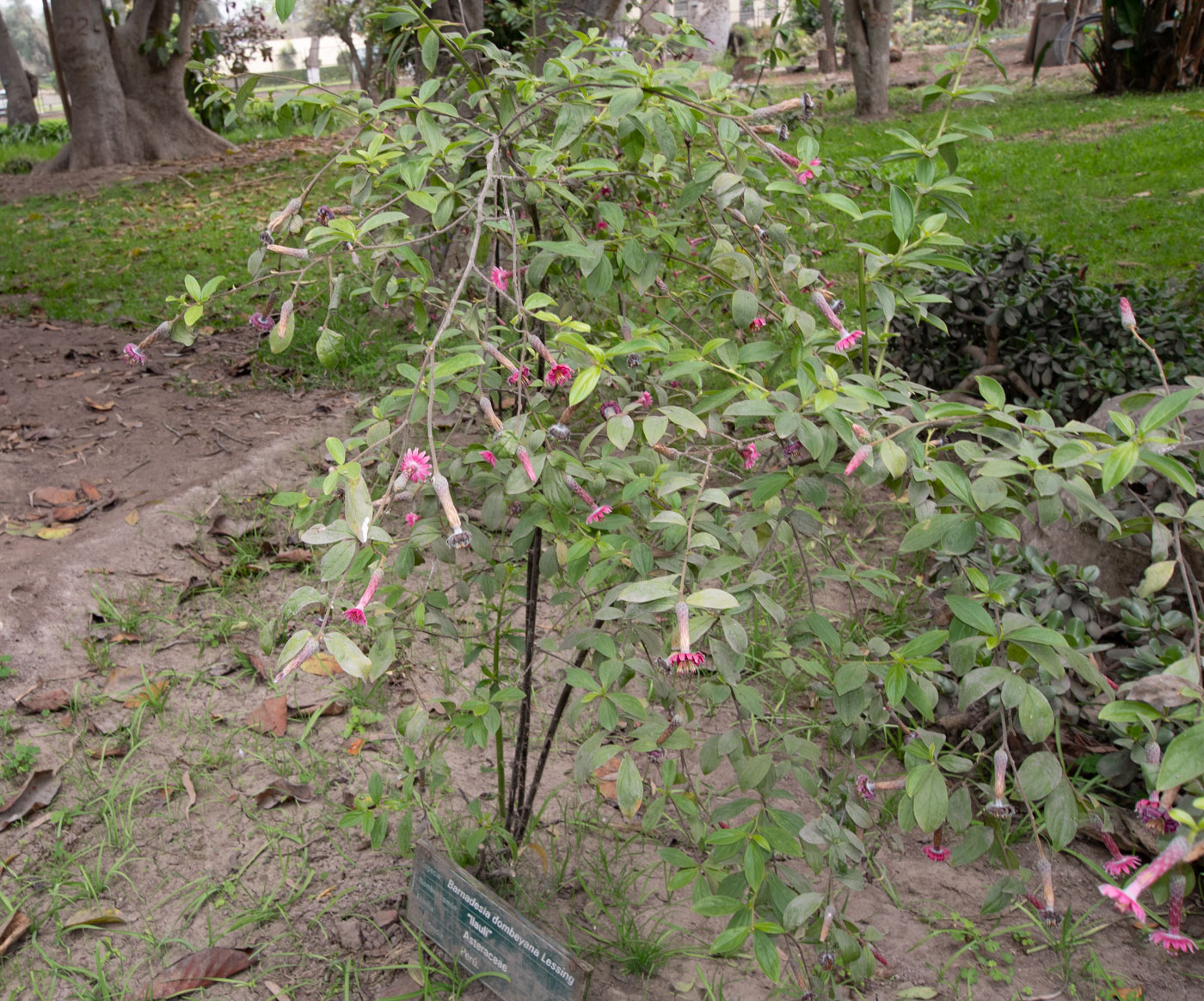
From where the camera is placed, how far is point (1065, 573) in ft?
7.96

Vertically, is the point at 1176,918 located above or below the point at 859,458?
below

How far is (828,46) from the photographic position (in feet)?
51.4

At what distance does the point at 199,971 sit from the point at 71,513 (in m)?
1.96

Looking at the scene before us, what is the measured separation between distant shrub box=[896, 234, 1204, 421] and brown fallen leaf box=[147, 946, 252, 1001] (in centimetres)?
289

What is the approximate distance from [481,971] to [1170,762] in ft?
4.45

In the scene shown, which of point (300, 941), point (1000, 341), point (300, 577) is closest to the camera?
point (300, 941)

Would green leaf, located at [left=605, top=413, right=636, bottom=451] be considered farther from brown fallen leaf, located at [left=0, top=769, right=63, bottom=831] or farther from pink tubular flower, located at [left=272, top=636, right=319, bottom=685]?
brown fallen leaf, located at [left=0, top=769, right=63, bottom=831]

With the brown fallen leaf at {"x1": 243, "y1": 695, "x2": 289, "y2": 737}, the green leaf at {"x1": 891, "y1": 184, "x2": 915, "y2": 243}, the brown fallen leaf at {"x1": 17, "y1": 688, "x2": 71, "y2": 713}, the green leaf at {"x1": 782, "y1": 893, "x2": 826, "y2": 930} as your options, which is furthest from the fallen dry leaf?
the green leaf at {"x1": 891, "y1": 184, "x2": 915, "y2": 243}

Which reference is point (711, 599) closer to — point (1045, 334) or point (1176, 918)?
point (1176, 918)

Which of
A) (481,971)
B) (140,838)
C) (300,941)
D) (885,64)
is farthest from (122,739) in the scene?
(885,64)

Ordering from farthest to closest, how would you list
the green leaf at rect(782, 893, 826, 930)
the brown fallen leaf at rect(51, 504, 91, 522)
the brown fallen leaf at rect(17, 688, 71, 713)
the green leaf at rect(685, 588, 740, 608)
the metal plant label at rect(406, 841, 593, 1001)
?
the brown fallen leaf at rect(51, 504, 91, 522) < the brown fallen leaf at rect(17, 688, 71, 713) < the metal plant label at rect(406, 841, 593, 1001) < the green leaf at rect(782, 893, 826, 930) < the green leaf at rect(685, 588, 740, 608)

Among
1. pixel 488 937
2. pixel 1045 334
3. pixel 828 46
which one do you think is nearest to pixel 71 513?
pixel 488 937

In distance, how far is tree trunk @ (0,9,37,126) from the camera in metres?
15.2

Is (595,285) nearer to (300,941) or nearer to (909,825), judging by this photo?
(909,825)
